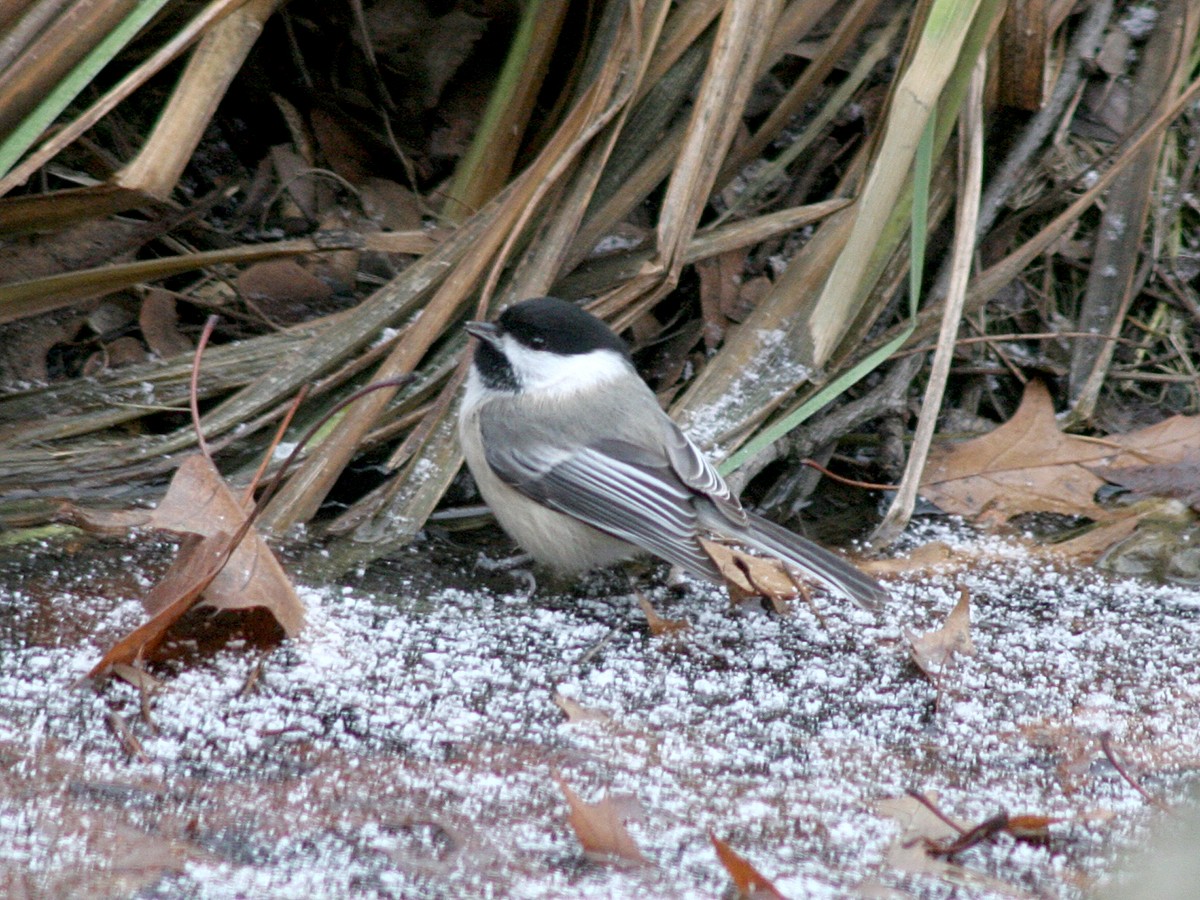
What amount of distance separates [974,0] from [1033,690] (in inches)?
60.7

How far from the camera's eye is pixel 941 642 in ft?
7.68

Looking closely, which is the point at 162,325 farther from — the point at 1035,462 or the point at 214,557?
the point at 1035,462

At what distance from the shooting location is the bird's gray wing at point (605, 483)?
2.69 meters

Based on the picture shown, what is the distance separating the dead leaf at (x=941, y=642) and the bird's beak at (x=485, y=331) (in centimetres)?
109

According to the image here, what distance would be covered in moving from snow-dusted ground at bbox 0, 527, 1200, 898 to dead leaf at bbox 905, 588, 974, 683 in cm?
4

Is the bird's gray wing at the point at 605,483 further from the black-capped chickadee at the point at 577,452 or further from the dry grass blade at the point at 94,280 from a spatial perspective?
the dry grass blade at the point at 94,280

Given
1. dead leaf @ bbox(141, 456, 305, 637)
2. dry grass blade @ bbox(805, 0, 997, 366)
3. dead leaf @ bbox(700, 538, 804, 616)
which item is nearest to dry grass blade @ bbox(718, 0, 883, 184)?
dry grass blade @ bbox(805, 0, 997, 366)

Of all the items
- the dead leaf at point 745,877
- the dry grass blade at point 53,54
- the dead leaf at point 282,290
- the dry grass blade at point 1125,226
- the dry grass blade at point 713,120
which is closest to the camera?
the dead leaf at point 745,877

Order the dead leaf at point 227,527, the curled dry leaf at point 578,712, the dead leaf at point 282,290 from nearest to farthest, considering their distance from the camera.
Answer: the curled dry leaf at point 578,712
the dead leaf at point 227,527
the dead leaf at point 282,290

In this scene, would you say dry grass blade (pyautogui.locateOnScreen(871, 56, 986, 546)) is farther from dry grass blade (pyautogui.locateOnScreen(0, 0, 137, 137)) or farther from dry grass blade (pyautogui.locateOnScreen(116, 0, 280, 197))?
dry grass blade (pyautogui.locateOnScreen(0, 0, 137, 137))

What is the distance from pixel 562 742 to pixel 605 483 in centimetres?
92

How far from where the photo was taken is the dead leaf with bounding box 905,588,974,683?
7.59 feet

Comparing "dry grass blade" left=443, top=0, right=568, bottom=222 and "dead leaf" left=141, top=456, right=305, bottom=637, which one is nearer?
"dead leaf" left=141, top=456, right=305, bottom=637

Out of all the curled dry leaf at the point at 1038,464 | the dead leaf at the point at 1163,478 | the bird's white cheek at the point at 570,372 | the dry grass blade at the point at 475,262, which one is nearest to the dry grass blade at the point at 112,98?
the dry grass blade at the point at 475,262
